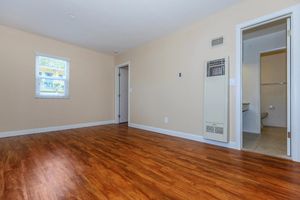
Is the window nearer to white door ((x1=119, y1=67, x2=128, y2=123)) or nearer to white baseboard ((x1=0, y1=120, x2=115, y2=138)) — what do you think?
white baseboard ((x1=0, y1=120, x2=115, y2=138))

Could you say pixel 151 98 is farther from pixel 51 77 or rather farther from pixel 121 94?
pixel 51 77

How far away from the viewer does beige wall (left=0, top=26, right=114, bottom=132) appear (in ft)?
11.7

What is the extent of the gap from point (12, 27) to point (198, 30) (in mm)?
4428

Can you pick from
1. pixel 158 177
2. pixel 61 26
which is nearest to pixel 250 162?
pixel 158 177

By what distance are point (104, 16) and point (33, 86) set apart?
271 centimetres

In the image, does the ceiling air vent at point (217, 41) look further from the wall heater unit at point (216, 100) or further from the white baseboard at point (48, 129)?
the white baseboard at point (48, 129)

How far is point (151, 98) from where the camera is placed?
14.4 ft

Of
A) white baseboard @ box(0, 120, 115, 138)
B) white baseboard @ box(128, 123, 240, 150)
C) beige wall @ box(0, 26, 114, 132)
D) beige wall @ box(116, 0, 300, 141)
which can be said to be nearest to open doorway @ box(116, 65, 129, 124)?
beige wall @ box(0, 26, 114, 132)

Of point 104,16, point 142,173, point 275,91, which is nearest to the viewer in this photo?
point 142,173

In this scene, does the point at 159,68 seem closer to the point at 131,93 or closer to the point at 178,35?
the point at 178,35

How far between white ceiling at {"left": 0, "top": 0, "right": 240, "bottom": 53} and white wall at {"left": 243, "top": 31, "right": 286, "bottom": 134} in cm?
206

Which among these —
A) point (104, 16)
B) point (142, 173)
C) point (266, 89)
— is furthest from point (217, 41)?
point (266, 89)

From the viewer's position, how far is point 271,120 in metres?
5.14

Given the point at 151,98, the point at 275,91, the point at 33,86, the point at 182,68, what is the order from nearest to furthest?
the point at 182,68
the point at 33,86
the point at 151,98
the point at 275,91
